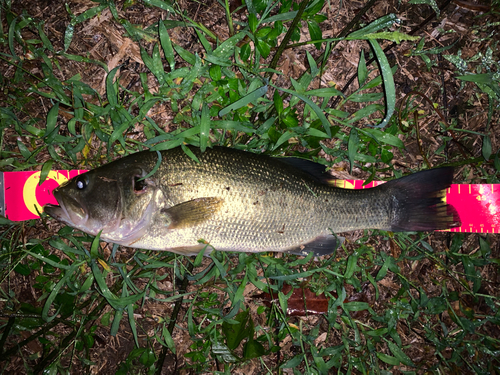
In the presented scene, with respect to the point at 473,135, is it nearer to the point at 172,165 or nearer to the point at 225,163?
the point at 225,163

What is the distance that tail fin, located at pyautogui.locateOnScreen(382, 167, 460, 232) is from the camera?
273cm

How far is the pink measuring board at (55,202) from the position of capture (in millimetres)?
2893

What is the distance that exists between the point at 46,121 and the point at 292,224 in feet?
8.73

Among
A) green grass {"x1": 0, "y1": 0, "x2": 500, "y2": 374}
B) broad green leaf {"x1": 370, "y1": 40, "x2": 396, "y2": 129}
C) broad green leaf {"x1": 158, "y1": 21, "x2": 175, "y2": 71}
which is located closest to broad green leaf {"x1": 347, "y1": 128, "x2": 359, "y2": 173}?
green grass {"x1": 0, "y1": 0, "x2": 500, "y2": 374}

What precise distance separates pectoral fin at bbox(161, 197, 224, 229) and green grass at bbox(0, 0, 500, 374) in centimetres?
50

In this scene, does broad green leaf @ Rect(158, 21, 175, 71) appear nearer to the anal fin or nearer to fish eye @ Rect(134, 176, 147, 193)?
fish eye @ Rect(134, 176, 147, 193)

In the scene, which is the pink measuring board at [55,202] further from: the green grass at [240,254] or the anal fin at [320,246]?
the anal fin at [320,246]

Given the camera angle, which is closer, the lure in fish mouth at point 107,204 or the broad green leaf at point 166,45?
the lure in fish mouth at point 107,204

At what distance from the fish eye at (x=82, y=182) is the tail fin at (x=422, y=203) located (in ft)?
8.73

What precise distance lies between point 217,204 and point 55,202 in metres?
1.78

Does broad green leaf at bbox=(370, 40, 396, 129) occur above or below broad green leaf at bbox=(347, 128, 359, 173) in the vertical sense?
above

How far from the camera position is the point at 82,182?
7.91 ft

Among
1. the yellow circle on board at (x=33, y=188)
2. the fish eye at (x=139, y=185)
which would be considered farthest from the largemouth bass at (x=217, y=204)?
the yellow circle on board at (x=33, y=188)

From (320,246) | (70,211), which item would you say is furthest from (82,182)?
(320,246)
